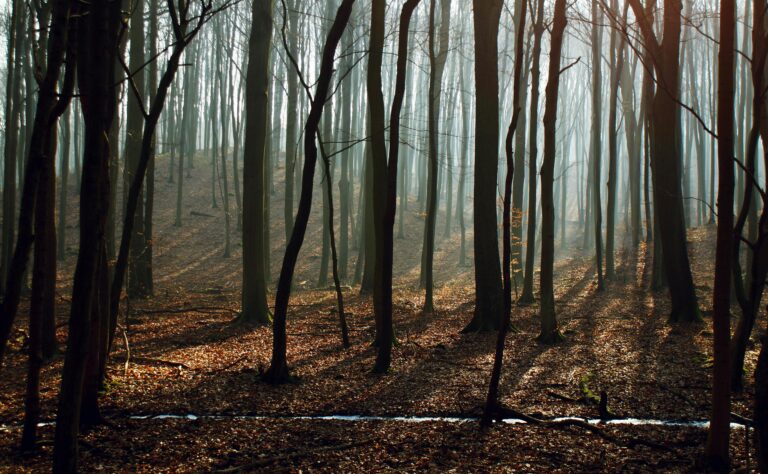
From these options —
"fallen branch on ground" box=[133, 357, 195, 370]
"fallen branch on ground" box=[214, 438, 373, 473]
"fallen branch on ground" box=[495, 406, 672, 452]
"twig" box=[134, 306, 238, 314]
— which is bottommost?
"twig" box=[134, 306, 238, 314]

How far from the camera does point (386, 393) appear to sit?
632 centimetres

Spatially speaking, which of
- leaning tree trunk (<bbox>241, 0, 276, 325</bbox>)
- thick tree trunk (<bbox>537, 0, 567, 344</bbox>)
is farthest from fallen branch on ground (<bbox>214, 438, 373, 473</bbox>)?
leaning tree trunk (<bbox>241, 0, 276, 325</bbox>)

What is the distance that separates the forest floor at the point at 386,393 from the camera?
4328 mm

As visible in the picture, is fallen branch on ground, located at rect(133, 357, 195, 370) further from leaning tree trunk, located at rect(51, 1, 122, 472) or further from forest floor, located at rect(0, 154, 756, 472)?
leaning tree trunk, located at rect(51, 1, 122, 472)

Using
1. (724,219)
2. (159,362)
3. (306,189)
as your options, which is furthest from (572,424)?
(159,362)

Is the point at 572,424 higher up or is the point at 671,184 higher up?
the point at 671,184

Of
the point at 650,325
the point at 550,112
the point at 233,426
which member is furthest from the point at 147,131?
the point at 650,325

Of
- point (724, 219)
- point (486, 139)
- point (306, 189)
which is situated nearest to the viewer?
point (724, 219)

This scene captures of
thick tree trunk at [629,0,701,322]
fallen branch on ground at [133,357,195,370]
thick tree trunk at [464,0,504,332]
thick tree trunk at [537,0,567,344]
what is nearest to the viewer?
fallen branch on ground at [133,357,195,370]

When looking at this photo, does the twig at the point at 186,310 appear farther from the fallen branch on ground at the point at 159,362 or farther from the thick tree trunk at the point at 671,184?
the thick tree trunk at the point at 671,184

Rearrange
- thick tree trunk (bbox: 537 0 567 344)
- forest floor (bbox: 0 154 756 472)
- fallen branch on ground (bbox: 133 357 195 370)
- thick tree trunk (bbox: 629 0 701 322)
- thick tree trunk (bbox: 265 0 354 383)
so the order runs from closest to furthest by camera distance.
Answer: forest floor (bbox: 0 154 756 472)
thick tree trunk (bbox: 265 0 354 383)
fallen branch on ground (bbox: 133 357 195 370)
thick tree trunk (bbox: 537 0 567 344)
thick tree trunk (bbox: 629 0 701 322)

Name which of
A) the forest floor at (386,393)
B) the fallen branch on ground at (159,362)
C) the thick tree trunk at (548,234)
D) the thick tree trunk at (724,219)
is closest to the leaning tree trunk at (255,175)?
the forest floor at (386,393)

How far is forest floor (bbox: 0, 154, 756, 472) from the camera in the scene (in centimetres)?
433

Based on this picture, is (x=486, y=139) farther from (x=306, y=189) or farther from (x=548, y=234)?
(x=306, y=189)
